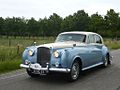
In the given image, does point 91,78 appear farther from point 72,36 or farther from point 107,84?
point 72,36

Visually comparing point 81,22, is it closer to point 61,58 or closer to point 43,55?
point 43,55

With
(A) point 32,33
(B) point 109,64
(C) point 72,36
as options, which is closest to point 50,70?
(C) point 72,36

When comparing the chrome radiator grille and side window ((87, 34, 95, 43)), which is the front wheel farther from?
side window ((87, 34, 95, 43))

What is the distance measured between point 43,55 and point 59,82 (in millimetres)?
1067

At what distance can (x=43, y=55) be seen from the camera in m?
9.21

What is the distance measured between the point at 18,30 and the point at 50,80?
7229cm

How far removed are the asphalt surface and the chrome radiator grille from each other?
2.26ft

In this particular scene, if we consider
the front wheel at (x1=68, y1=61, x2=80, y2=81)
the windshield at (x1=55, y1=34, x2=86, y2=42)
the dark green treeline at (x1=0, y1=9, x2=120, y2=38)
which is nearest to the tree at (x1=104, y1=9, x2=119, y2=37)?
the dark green treeline at (x1=0, y1=9, x2=120, y2=38)

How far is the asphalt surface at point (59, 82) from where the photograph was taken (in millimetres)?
8445

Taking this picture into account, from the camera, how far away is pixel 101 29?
53.4 meters

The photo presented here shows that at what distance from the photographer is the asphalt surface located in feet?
27.7

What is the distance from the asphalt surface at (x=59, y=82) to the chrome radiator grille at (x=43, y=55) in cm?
69

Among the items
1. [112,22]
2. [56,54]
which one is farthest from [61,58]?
[112,22]

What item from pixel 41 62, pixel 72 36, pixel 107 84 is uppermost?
pixel 72 36
